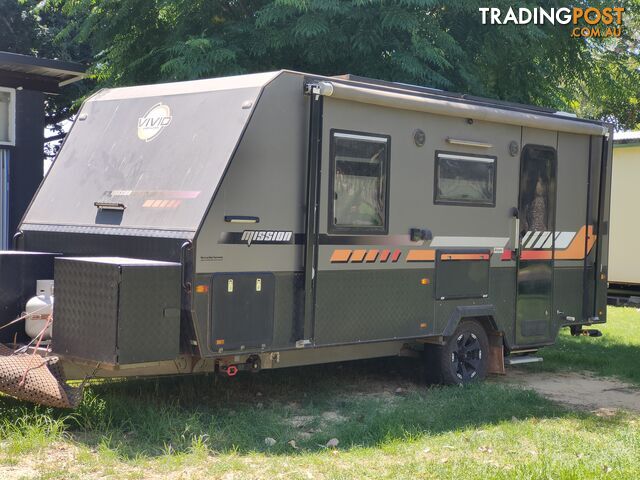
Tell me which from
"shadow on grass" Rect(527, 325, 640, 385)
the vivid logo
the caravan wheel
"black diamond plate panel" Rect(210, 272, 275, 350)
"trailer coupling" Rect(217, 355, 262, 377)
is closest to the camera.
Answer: "black diamond plate panel" Rect(210, 272, 275, 350)

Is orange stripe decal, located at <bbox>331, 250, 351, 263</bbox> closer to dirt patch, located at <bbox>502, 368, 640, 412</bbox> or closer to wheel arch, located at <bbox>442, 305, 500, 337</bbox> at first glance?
wheel arch, located at <bbox>442, 305, 500, 337</bbox>

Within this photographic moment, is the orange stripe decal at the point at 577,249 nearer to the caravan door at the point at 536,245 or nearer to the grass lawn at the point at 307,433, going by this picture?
the caravan door at the point at 536,245

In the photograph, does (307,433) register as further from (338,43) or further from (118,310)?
(338,43)

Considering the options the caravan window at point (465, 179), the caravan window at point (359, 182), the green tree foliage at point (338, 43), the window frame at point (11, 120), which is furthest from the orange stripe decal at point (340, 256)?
the window frame at point (11, 120)

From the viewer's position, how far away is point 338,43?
10703 millimetres

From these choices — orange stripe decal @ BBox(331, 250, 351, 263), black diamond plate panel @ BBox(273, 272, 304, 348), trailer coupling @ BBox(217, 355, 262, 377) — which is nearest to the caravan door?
orange stripe decal @ BBox(331, 250, 351, 263)

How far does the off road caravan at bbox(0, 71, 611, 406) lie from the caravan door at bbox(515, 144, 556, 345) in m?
0.02

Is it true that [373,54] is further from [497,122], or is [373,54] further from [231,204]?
[231,204]

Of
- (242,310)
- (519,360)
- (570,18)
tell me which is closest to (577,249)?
(519,360)

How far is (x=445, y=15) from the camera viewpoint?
37.4 ft

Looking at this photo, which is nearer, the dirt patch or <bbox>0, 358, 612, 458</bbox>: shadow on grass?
<bbox>0, 358, 612, 458</bbox>: shadow on grass

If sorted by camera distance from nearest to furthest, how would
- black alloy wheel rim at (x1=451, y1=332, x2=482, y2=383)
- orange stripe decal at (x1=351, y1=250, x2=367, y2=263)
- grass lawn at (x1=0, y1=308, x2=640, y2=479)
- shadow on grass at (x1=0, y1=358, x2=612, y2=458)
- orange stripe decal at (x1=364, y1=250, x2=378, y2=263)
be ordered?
grass lawn at (x1=0, y1=308, x2=640, y2=479) < shadow on grass at (x1=0, y1=358, x2=612, y2=458) < orange stripe decal at (x1=351, y1=250, x2=367, y2=263) < orange stripe decal at (x1=364, y1=250, x2=378, y2=263) < black alloy wheel rim at (x1=451, y1=332, x2=482, y2=383)

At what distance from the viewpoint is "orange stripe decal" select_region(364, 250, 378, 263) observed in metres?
7.91

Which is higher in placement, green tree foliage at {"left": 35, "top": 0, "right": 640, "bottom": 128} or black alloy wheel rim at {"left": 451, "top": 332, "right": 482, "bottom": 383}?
green tree foliage at {"left": 35, "top": 0, "right": 640, "bottom": 128}
